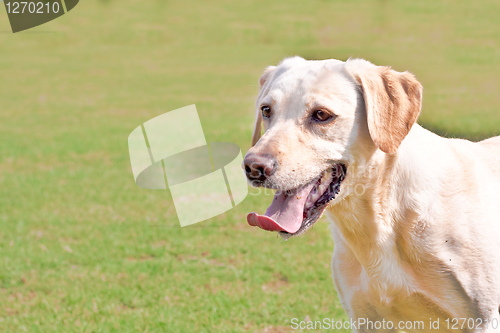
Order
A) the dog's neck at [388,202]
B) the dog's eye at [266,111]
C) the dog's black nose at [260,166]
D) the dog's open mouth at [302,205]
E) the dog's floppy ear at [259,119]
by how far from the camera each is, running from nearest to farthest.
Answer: the dog's black nose at [260,166]
the dog's open mouth at [302,205]
the dog's neck at [388,202]
the dog's eye at [266,111]
the dog's floppy ear at [259,119]

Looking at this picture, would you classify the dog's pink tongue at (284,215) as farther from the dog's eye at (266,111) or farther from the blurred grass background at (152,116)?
the blurred grass background at (152,116)

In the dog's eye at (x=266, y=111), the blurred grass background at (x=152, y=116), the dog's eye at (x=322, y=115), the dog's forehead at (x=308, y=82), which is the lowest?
the blurred grass background at (x=152, y=116)

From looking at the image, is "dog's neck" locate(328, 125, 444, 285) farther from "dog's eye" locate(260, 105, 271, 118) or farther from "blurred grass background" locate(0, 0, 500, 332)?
"blurred grass background" locate(0, 0, 500, 332)

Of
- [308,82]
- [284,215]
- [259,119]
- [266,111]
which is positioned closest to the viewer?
[284,215]

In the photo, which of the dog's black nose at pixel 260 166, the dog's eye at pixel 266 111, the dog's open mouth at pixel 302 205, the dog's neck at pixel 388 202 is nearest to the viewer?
the dog's black nose at pixel 260 166

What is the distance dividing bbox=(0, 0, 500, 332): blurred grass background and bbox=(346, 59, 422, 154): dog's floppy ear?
239cm

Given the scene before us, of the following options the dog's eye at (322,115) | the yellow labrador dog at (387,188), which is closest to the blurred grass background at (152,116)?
the yellow labrador dog at (387,188)

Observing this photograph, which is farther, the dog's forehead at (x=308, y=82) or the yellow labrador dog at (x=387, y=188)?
the dog's forehead at (x=308, y=82)

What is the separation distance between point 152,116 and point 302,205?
1268cm

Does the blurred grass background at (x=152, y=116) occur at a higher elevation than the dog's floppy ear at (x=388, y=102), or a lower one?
lower

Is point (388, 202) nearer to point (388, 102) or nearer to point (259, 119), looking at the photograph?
point (388, 102)

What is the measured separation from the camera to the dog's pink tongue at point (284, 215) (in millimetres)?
2979

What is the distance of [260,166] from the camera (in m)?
2.88

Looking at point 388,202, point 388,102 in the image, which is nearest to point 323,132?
point 388,102
